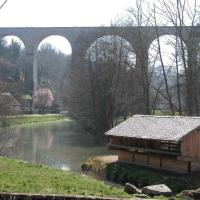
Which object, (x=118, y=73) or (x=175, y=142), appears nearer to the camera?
(x=175, y=142)

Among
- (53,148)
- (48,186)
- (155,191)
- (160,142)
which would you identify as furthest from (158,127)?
(53,148)

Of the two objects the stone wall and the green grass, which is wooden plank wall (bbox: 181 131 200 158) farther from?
the stone wall

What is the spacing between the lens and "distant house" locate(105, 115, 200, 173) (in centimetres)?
1880

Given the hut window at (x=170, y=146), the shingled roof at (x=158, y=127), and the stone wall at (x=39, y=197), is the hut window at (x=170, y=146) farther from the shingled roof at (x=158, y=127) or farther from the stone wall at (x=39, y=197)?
the stone wall at (x=39, y=197)

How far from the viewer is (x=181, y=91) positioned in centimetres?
3378

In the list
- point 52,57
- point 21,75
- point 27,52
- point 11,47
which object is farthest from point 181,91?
point 52,57

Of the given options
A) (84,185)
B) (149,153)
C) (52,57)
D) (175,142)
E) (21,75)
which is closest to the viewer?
(84,185)

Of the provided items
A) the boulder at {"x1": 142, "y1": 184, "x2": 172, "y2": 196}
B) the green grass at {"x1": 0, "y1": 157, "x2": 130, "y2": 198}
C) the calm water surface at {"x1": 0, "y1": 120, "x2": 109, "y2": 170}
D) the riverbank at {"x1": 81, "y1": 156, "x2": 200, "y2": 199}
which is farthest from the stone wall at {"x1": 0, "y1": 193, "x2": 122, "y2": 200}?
the calm water surface at {"x1": 0, "y1": 120, "x2": 109, "y2": 170}

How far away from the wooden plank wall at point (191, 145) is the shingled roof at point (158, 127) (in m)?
0.32

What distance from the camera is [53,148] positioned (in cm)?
3250

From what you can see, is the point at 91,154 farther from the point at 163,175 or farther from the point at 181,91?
the point at 163,175

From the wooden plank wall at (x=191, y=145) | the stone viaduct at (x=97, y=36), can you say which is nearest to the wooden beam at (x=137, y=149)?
the wooden plank wall at (x=191, y=145)

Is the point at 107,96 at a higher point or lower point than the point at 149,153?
higher

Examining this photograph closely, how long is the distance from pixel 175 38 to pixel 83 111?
1474cm
